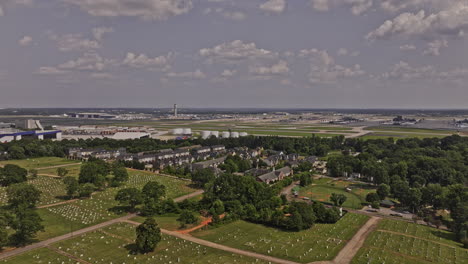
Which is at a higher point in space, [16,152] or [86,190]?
[16,152]

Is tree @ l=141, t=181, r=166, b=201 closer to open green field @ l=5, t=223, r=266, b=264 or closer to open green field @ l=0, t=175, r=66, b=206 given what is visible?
open green field @ l=5, t=223, r=266, b=264

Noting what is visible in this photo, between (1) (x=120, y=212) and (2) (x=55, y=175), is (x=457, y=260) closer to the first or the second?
(1) (x=120, y=212)

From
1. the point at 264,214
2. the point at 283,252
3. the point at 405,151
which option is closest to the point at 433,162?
the point at 405,151

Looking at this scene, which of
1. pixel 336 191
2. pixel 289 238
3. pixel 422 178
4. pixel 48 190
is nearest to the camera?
pixel 289 238

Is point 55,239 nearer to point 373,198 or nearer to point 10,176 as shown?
point 10,176

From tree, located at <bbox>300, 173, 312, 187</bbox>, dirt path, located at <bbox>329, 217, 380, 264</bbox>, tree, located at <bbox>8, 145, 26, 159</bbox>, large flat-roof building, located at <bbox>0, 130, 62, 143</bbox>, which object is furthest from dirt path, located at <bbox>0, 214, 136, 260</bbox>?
large flat-roof building, located at <bbox>0, 130, 62, 143</bbox>

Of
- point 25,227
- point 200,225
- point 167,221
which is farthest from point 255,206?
point 25,227

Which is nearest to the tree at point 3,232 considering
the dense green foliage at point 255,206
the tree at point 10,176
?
the dense green foliage at point 255,206

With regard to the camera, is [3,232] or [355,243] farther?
[355,243]

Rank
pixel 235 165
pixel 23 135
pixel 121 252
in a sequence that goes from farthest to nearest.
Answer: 1. pixel 23 135
2. pixel 235 165
3. pixel 121 252
